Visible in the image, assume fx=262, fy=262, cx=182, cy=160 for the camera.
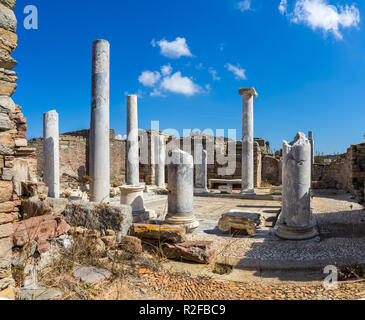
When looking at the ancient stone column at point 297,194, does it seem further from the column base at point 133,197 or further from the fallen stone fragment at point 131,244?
the column base at point 133,197

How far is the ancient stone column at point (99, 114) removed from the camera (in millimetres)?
6664

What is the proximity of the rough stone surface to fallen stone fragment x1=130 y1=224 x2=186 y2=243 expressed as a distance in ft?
0.68

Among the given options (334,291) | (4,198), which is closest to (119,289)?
(4,198)

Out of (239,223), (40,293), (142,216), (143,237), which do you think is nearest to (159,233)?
(143,237)

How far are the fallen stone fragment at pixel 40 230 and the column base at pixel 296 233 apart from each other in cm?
431

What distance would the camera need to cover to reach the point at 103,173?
6.74 metres

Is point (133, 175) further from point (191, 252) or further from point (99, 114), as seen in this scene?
point (191, 252)

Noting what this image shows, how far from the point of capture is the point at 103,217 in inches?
197

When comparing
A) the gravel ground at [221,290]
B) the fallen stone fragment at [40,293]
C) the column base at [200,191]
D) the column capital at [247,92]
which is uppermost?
the column capital at [247,92]

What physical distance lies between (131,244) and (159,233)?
568 mm

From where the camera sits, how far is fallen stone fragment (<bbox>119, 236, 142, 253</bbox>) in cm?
460

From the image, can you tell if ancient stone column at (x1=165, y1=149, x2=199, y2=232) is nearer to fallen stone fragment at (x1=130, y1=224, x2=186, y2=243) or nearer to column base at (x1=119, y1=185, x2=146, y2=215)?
column base at (x1=119, y1=185, x2=146, y2=215)

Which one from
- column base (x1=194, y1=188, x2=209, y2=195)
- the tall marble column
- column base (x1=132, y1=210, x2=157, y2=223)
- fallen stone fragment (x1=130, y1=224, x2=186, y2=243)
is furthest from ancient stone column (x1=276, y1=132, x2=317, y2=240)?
column base (x1=194, y1=188, x2=209, y2=195)

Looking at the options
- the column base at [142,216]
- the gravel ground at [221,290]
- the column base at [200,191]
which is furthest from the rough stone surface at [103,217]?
the column base at [200,191]
